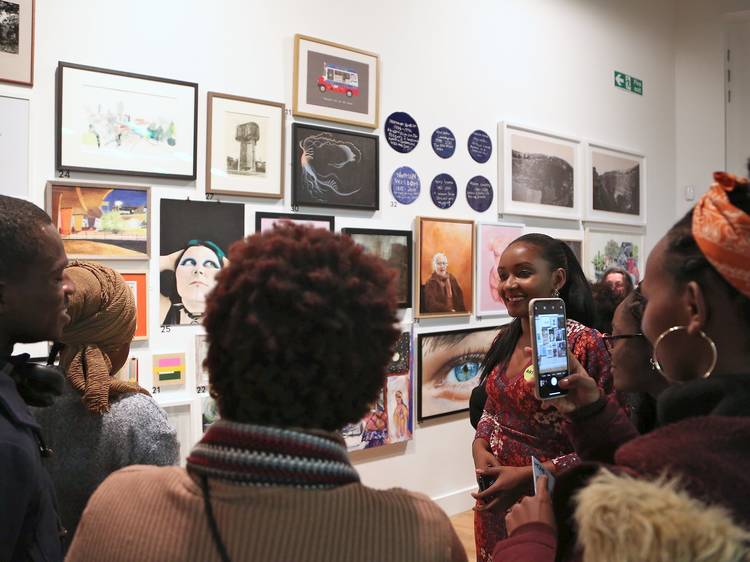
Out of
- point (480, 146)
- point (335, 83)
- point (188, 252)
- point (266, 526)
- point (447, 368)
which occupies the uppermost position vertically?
point (335, 83)

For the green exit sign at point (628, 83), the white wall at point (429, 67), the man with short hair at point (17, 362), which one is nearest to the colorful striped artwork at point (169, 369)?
the white wall at point (429, 67)

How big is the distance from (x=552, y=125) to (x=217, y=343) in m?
5.33

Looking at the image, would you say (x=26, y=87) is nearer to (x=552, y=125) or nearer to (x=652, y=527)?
(x=652, y=527)

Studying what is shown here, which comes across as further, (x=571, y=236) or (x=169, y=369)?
(x=571, y=236)

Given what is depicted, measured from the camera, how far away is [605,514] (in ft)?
3.16

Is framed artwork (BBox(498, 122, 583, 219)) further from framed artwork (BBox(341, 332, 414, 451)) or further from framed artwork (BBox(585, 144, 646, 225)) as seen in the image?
framed artwork (BBox(341, 332, 414, 451))

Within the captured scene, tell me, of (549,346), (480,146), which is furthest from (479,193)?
(549,346)

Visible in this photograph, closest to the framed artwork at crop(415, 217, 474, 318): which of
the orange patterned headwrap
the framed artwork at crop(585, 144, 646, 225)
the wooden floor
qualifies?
the wooden floor

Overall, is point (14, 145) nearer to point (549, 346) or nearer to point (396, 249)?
point (396, 249)

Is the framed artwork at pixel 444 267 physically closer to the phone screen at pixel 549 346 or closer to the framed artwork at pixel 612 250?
the framed artwork at pixel 612 250

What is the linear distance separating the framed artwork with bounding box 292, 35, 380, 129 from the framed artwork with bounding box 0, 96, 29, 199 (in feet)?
4.97

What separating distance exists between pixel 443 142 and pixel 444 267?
929 mm

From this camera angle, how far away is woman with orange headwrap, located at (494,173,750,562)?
0.92 meters

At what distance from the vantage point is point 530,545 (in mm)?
1261
